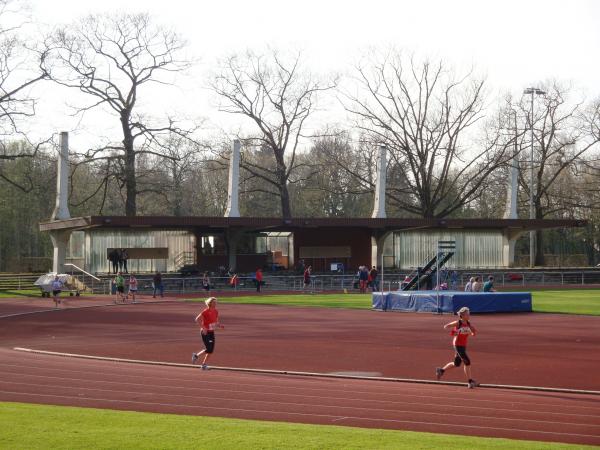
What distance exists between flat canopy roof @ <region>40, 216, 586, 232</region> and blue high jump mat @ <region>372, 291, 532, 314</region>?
20963 mm

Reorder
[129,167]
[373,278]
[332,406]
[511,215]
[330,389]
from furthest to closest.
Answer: [511,215], [129,167], [373,278], [330,389], [332,406]

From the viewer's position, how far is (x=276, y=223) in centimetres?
6106

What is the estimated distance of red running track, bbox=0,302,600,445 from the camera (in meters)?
14.4

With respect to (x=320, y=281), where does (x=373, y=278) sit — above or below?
above

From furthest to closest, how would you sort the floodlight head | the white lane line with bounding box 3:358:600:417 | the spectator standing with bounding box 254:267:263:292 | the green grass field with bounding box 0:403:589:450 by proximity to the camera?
the floodlight head → the spectator standing with bounding box 254:267:263:292 → the white lane line with bounding box 3:358:600:417 → the green grass field with bounding box 0:403:589:450

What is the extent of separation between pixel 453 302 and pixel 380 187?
32.4 meters

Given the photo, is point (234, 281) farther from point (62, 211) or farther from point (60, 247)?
point (62, 211)

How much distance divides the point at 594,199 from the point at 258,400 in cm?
7671

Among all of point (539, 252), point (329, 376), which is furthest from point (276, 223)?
point (329, 376)

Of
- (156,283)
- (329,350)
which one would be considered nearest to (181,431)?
(329,350)

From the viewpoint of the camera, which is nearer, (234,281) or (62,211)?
(234,281)

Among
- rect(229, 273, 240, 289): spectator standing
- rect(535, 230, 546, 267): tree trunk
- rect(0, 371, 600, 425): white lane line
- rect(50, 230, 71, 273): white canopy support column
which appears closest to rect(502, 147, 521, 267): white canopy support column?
rect(535, 230, 546, 267): tree trunk

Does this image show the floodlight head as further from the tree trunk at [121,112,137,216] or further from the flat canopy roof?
the tree trunk at [121,112,137,216]

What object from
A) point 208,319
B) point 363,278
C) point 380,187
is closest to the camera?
point 208,319
